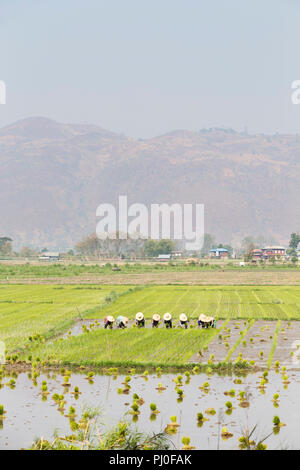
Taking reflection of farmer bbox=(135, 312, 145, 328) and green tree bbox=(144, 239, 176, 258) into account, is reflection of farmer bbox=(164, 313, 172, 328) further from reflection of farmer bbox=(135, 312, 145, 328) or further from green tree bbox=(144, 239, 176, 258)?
green tree bbox=(144, 239, 176, 258)

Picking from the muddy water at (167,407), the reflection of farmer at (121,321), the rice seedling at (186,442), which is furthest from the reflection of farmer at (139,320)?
the rice seedling at (186,442)

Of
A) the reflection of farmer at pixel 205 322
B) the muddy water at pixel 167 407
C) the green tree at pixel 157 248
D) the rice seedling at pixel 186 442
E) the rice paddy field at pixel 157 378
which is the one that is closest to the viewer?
the rice seedling at pixel 186 442

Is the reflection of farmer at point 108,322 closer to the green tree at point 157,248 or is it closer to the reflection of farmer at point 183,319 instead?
the reflection of farmer at point 183,319

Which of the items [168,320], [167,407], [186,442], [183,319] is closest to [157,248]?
[168,320]

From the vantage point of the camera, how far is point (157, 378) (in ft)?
57.5

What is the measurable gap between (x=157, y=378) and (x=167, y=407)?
2920 millimetres

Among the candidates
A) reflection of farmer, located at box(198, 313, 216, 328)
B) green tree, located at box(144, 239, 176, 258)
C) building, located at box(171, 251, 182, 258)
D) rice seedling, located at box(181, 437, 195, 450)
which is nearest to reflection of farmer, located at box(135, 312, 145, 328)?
reflection of farmer, located at box(198, 313, 216, 328)

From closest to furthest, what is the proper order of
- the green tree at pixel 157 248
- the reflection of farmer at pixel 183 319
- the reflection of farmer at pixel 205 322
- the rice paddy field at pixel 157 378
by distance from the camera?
the rice paddy field at pixel 157 378, the reflection of farmer at pixel 183 319, the reflection of farmer at pixel 205 322, the green tree at pixel 157 248

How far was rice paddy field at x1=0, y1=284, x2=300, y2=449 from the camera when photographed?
1309 cm

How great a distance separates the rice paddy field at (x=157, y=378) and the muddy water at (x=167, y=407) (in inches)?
0.8

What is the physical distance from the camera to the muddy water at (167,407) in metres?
12.6

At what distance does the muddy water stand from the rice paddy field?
2cm

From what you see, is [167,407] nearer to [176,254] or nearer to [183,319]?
[183,319]
